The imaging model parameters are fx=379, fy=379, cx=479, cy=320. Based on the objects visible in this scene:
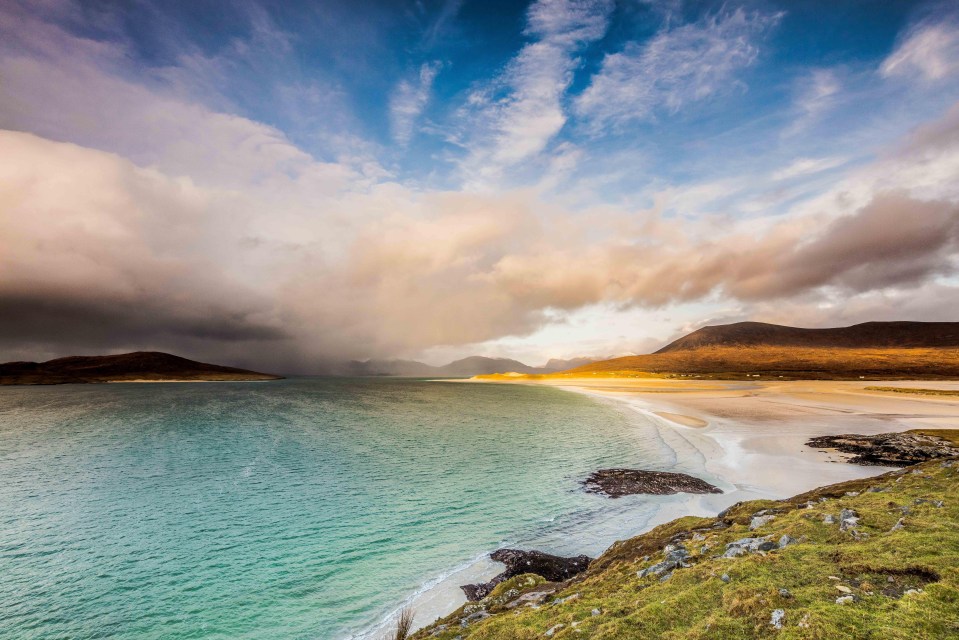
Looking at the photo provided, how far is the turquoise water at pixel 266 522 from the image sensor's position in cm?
1562

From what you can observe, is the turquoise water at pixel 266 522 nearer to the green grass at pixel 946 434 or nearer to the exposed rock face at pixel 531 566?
the exposed rock face at pixel 531 566

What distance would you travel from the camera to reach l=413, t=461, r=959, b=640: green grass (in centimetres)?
727

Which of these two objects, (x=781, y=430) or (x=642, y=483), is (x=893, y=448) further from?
(x=642, y=483)

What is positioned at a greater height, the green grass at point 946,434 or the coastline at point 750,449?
the green grass at point 946,434

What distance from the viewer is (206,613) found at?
607 inches

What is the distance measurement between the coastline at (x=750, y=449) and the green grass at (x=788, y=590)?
3.90 metres

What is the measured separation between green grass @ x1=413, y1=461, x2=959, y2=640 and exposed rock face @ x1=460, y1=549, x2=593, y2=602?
226 centimetres

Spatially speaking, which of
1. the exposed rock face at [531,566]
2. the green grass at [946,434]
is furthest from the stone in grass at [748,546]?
the green grass at [946,434]

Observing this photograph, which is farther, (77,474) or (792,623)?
(77,474)

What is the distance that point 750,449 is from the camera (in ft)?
128

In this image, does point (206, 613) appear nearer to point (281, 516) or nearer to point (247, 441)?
point (281, 516)

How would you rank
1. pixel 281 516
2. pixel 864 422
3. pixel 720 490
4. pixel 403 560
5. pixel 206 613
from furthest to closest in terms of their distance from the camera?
pixel 864 422, pixel 720 490, pixel 281 516, pixel 403 560, pixel 206 613

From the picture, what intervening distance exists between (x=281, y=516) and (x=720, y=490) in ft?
99.5

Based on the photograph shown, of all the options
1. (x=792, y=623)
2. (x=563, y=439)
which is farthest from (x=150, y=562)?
(x=563, y=439)
